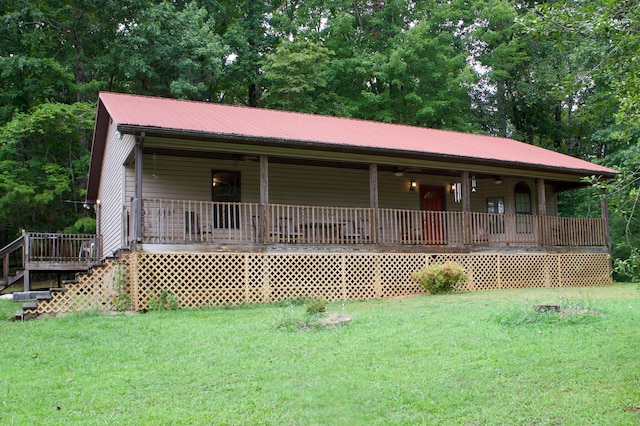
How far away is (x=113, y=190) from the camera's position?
17781 mm

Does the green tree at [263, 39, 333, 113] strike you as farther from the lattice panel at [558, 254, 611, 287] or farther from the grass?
→ the grass

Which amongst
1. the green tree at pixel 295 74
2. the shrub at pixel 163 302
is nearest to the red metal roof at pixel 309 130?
the shrub at pixel 163 302

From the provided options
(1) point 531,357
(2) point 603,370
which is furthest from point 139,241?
(2) point 603,370

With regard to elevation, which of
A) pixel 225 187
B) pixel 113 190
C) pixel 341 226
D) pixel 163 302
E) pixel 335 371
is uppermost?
pixel 113 190

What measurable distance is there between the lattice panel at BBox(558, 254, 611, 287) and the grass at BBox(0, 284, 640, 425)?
8.20m

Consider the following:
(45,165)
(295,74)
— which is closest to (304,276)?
(45,165)

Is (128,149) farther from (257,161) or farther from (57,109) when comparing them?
(57,109)

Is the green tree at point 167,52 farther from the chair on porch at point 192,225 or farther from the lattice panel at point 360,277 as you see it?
the lattice panel at point 360,277

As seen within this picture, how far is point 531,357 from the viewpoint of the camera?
23.1 ft

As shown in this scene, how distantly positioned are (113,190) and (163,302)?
655 centimetres

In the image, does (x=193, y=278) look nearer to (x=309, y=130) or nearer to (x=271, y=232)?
(x=271, y=232)

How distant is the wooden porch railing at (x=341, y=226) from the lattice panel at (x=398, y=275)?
0.48m

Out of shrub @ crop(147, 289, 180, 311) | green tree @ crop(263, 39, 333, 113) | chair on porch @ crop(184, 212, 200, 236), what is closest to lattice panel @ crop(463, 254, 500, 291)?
chair on porch @ crop(184, 212, 200, 236)

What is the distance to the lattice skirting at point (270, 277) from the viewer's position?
1244 centimetres
